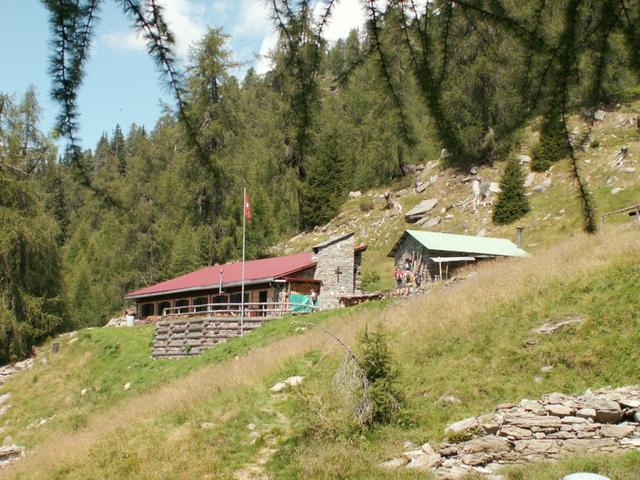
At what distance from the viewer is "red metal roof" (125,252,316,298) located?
3231 cm

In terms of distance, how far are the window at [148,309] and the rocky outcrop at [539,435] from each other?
109ft

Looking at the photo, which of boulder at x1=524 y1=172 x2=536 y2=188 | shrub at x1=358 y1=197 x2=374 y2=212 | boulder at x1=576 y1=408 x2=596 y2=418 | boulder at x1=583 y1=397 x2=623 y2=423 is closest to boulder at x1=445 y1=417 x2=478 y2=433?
boulder at x1=576 y1=408 x2=596 y2=418

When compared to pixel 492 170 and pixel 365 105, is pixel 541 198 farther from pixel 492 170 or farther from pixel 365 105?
pixel 365 105

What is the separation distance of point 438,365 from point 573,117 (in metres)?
13.7

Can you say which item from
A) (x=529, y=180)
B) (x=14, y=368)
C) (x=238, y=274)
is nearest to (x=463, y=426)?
(x=238, y=274)

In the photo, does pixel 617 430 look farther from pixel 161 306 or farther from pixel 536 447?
pixel 161 306

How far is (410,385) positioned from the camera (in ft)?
50.1

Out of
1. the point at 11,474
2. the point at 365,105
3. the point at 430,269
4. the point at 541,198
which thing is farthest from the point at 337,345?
the point at 541,198

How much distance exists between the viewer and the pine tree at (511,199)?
40.2m

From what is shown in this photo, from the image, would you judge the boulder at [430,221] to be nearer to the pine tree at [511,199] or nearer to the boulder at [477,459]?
the pine tree at [511,199]

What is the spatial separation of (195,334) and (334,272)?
789 cm

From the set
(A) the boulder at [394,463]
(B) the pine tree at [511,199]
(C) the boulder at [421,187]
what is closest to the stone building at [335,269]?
(B) the pine tree at [511,199]

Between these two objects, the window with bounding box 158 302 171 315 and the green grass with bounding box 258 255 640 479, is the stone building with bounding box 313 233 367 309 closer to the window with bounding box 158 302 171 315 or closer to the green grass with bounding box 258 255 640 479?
the window with bounding box 158 302 171 315

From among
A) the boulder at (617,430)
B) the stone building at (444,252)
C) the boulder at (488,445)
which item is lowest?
the boulder at (488,445)
